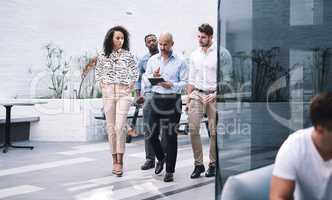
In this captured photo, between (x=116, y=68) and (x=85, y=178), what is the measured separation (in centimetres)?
115

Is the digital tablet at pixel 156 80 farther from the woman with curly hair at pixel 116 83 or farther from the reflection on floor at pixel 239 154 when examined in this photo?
the reflection on floor at pixel 239 154

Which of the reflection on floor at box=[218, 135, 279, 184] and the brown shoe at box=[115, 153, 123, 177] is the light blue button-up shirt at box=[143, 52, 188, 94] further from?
the reflection on floor at box=[218, 135, 279, 184]

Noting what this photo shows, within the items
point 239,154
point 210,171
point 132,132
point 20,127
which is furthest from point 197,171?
point 20,127

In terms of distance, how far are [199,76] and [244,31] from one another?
1.79 meters

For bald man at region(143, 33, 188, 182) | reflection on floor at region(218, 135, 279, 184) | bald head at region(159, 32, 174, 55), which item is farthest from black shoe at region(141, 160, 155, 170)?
reflection on floor at region(218, 135, 279, 184)

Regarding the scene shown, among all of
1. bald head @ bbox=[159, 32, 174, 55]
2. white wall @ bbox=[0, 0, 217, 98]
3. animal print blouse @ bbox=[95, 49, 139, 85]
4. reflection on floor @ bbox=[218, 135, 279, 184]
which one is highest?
white wall @ bbox=[0, 0, 217, 98]

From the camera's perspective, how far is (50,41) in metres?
8.45

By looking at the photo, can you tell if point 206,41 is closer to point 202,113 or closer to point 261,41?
point 202,113

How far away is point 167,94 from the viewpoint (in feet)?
14.2

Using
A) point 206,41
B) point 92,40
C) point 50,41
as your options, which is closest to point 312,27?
point 206,41

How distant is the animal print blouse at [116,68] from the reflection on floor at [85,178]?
38.9 inches

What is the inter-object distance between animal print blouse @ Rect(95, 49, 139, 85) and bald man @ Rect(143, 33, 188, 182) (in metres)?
0.21

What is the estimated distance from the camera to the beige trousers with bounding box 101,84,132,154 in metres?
4.56

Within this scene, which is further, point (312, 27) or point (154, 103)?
point (154, 103)
